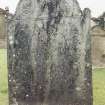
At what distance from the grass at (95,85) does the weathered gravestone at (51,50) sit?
2.05 meters

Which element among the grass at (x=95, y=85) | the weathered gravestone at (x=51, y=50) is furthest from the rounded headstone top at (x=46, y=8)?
the grass at (x=95, y=85)

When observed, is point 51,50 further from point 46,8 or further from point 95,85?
point 95,85

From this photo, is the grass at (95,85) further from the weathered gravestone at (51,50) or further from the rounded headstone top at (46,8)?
the rounded headstone top at (46,8)

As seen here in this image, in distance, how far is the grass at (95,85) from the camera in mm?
8719

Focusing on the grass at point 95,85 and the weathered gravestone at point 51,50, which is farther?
the grass at point 95,85

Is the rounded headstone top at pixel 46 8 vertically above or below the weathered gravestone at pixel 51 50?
above

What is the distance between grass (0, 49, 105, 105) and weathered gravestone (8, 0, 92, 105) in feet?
6.72

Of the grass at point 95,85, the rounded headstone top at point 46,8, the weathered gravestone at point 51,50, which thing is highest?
the rounded headstone top at point 46,8

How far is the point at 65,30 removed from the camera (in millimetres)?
6355

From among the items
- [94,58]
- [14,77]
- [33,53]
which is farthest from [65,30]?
[94,58]

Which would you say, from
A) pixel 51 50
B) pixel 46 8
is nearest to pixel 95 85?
pixel 51 50

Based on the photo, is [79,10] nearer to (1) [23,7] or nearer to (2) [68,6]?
(2) [68,6]

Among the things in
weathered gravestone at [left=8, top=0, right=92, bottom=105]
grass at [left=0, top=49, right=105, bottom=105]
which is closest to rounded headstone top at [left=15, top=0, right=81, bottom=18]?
weathered gravestone at [left=8, top=0, right=92, bottom=105]

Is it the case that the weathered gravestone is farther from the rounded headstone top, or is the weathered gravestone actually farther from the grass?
the grass
